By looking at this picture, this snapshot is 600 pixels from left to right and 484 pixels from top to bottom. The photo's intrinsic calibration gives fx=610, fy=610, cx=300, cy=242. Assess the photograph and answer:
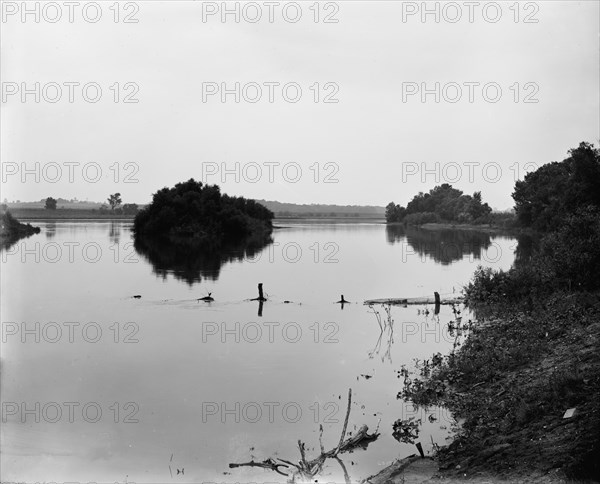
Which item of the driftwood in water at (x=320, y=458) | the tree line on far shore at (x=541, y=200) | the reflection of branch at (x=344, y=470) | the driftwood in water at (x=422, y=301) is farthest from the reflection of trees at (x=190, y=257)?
the reflection of branch at (x=344, y=470)

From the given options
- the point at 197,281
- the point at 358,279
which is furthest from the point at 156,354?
the point at 358,279

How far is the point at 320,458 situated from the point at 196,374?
8280mm

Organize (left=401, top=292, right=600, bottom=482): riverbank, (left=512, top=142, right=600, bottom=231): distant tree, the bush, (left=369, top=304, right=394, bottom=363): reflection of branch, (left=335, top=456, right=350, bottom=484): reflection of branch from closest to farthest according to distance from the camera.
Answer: (left=401, top=292, right=600, bottom=482): riverbank < (left=335, top=456, right=350, bottom=484): reflection of branch < (left=369, top=304, right=394, bottom=363): reflection of branch < (left=512, top=142, right=600, bottom=231): distant tree < the bush

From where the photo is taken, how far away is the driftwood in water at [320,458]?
11969mm

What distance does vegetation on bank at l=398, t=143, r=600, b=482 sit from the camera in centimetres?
1055

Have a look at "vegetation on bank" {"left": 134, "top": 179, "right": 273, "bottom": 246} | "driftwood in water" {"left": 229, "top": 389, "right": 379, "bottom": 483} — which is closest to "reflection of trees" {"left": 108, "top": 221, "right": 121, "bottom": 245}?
"vegetation on bank" {"left": 134, "top": 179, "right": 273, "bottom": 246}

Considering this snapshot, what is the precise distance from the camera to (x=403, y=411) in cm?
1594

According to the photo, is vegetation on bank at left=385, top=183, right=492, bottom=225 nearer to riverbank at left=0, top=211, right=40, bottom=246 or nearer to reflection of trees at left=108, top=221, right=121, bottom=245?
reflection of trees at left=108, top=221, right=121, bottom=245

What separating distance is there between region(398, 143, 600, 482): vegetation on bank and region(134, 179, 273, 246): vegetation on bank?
7367 centimetres

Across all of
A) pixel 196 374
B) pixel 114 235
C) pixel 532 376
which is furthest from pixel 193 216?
pixel 532 376

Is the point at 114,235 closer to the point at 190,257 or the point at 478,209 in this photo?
the point at 190,257

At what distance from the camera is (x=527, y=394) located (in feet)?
44.5

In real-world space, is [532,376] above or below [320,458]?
above

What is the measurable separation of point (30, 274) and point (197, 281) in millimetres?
14664
